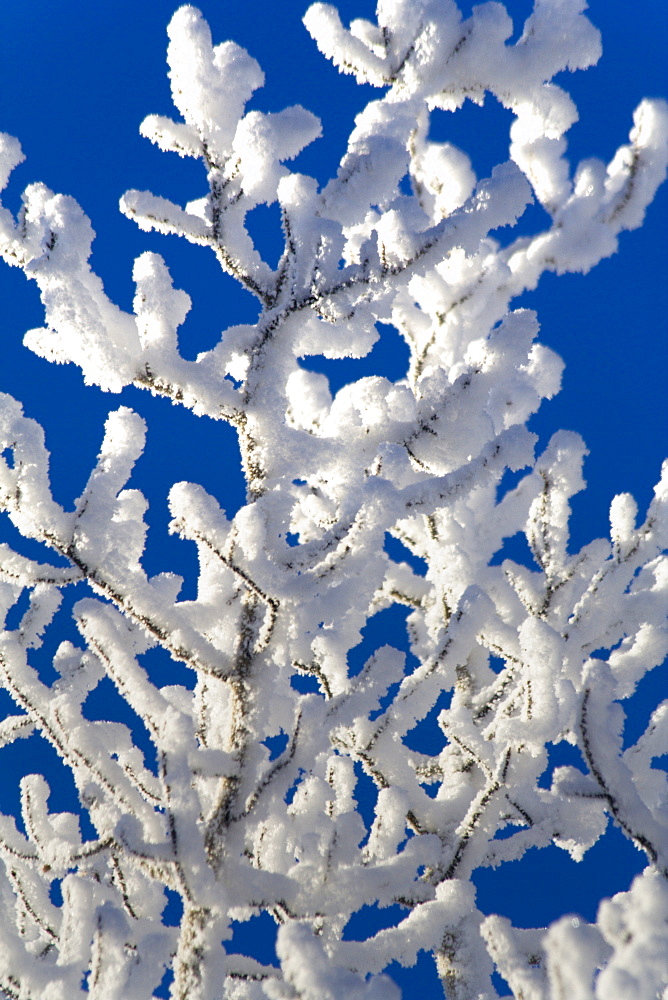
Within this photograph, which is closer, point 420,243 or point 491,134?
point 420,243

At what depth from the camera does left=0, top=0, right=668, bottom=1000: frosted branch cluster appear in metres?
1.07

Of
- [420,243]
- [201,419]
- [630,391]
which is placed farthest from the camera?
[201,419]

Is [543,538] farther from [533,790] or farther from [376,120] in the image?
[376,120]

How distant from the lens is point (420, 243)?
1104 mm

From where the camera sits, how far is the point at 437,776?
188cm

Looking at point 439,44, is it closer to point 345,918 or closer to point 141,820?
point 141,820

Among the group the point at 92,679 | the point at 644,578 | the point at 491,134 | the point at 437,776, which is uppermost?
the point at 491,134

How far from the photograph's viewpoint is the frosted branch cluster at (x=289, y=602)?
3.50ft

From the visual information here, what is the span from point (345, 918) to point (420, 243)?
1.26 metres

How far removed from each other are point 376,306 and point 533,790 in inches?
35.8

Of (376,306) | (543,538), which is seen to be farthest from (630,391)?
(376,306)

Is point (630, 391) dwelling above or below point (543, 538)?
above

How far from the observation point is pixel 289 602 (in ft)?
3.66

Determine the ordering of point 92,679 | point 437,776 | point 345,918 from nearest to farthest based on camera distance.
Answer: point 345,918, point 92,679, point 437,776
